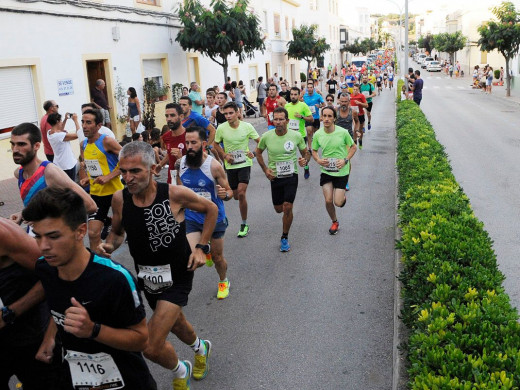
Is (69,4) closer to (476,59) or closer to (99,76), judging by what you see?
(99,76)

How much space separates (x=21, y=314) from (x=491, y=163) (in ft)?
39.2

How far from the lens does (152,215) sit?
3.78 metres

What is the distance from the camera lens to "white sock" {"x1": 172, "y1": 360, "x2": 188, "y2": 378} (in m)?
3.90

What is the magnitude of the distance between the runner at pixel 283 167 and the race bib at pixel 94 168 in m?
2.11

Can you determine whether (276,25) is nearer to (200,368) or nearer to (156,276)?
(200,368)

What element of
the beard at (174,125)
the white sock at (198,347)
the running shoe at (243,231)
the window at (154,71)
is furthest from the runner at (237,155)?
the window at (154,71)

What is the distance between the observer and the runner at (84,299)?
2498 millimetres

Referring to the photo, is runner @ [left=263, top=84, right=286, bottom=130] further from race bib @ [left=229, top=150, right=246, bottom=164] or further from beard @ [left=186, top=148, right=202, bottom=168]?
beard @ [left=186, top=148, right=202, bottom=168]

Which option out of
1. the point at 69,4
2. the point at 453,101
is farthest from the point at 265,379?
the point at 453,101

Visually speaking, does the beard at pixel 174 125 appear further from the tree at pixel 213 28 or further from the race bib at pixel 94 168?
the tree at pixel 213 28

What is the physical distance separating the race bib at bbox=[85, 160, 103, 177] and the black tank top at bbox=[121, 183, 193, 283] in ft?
9.79

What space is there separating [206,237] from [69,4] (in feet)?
39.4

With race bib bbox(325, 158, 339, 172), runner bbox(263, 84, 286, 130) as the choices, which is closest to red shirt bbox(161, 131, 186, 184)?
race bib bbox(325, 158, 339, 172)

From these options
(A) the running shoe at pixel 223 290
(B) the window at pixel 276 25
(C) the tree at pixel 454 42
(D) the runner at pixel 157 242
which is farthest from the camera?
(C) the tree at pixel 454 42
